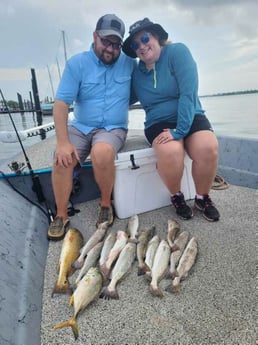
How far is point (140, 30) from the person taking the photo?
2.31 m

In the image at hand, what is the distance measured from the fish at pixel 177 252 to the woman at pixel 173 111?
32 cm

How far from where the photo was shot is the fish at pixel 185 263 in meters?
1.64

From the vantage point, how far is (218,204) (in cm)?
273

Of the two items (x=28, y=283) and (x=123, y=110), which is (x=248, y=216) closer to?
(x=123, y=110)

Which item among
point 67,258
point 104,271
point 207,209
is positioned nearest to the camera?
point 104,271

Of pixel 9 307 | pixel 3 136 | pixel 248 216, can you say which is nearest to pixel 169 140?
pixel 248 216

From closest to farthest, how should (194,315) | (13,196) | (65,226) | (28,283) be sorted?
(194,315)
(28,283)
(65,226)
(13,196)

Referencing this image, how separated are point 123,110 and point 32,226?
1267mm

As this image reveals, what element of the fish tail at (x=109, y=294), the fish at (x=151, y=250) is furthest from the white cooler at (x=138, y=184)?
the fish tail at (x=109, y=294)

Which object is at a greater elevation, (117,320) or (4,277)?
(4,277)

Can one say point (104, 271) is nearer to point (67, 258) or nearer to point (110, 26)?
point (67, 258)

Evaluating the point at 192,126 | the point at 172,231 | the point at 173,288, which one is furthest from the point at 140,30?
the point at 173,288

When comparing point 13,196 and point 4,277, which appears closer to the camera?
point 4,277

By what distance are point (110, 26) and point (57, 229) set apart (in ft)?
5.54
